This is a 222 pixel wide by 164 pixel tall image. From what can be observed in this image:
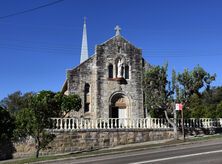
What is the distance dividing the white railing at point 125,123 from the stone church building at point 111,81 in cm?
414

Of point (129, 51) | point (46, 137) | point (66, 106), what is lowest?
point (46, 137)

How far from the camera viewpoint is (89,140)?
78.6 feet

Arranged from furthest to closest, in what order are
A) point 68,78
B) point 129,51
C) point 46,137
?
1. point 129,51
2. point 68,78
3. point 46,137

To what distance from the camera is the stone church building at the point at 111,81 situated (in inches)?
1207

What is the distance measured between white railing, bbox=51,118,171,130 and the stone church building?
414cm

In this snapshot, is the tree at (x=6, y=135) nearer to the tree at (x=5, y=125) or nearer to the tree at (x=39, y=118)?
the tree at (x=5, y=125)

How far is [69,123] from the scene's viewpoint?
23609 millimetres

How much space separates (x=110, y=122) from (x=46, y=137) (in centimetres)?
836

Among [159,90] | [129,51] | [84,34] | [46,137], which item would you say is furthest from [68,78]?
[84,34]

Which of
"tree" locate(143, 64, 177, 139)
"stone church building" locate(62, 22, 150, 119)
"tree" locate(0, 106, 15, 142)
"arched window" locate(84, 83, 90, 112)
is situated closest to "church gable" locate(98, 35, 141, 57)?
"stone church building" locate(62, 22, 150, 119)

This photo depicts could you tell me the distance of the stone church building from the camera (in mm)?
30656

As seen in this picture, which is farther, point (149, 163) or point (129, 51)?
point (129, 51)

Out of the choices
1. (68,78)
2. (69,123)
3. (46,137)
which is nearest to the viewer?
(46,137)

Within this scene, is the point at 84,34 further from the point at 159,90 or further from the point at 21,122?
the point at 21,122
